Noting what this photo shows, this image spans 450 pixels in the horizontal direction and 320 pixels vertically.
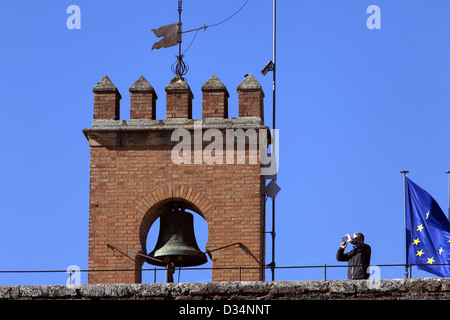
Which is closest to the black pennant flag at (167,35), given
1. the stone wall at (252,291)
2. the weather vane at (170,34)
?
the weather vane at (170,34)

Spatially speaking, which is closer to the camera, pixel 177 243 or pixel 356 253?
pixel 356 253

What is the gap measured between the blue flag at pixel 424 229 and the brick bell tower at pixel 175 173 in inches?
107

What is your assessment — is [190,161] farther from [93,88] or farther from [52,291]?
[52,291]

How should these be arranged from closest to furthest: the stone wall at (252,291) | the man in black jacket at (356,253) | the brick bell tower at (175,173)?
the stone wall at (252,291), the man in black jacket at (356,253), the brick bell tower at (175,173)

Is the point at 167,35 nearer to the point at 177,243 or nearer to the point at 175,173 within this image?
the point at 175,173

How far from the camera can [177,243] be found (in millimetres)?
28734

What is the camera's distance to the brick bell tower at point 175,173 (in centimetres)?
2889

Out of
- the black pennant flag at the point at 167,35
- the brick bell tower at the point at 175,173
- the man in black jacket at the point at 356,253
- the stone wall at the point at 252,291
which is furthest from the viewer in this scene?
the black pennant flag at the point at 167,35

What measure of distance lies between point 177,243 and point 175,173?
4.62 feet

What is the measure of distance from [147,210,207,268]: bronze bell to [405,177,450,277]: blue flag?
3782mm

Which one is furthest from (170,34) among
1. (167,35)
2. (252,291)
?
(252,291)

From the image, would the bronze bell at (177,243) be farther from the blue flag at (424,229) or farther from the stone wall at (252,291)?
the stone wall at (252,291)

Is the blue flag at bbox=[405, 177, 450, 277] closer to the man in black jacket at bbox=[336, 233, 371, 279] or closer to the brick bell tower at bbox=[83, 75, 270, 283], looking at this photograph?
the brick bell tower at bbox=[83, 75, 270, 283]
